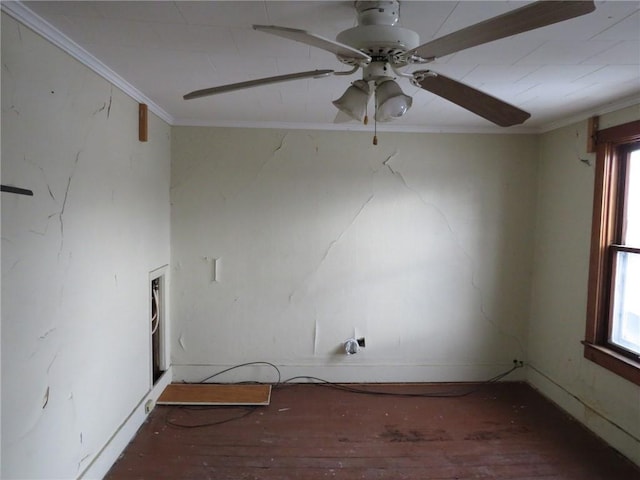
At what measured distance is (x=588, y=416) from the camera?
2.56m

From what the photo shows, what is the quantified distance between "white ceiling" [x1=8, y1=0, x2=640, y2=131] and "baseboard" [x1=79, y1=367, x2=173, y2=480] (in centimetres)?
207

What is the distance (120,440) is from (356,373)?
1.81m

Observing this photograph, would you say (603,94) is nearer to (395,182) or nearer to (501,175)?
(501,175)

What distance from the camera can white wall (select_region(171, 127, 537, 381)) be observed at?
310 cm

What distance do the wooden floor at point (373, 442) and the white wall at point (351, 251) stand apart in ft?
1.37

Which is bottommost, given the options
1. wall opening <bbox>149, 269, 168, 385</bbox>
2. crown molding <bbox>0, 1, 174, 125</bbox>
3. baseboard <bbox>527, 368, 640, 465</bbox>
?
baseboard <bbox>527, 368, 640, 465</bbox>

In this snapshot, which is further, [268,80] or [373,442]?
[373,442]

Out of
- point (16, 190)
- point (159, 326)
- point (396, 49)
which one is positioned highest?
point (396, 49)

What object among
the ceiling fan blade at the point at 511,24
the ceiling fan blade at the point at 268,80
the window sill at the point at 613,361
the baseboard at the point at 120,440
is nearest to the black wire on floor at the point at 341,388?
the baseboard at the point at 120,440

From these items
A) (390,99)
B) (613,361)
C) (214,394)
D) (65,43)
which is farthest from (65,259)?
(613,361)

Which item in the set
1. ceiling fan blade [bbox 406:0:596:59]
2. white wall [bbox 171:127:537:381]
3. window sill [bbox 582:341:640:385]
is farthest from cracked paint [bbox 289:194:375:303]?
ceiling fan blade [bbox 406:0:596:59]

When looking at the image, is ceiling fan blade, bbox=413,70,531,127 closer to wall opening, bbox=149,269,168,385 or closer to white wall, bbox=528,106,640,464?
white wall, bbox=528,106,640,464

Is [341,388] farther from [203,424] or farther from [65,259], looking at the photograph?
[65,259]

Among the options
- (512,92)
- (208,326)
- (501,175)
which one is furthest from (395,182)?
(208,326)
